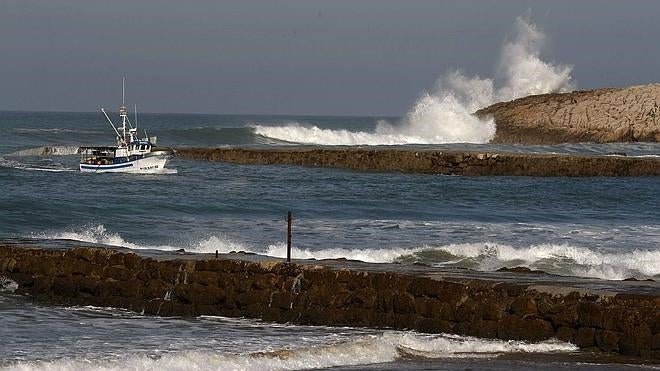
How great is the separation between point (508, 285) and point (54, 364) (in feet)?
18.6

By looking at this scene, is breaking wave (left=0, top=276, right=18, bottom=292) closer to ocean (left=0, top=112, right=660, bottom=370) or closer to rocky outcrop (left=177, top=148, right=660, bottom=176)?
ocean (left=0, top=112, right=660, bottom=370)

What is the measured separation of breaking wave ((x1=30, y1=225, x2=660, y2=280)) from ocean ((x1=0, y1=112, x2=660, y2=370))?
0.17 ft

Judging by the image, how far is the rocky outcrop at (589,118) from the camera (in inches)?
2945

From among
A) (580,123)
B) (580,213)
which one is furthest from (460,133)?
(580,213)

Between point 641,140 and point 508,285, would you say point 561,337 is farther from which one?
point 641,140

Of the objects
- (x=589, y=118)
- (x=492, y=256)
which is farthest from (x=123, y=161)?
(x=589, y=118)

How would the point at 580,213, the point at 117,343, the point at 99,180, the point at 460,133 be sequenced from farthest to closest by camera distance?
the point at 460,133
the point at 99,180
the point at 580,213
the point at 117,343

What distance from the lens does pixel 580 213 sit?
35.2 metres

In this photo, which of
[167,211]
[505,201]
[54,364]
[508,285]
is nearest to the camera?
[54,364]

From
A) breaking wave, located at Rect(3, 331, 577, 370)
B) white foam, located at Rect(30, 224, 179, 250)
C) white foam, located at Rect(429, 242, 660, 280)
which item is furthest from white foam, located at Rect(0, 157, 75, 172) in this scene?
breaking wave, located at Rect(3, 331, 577, 370)

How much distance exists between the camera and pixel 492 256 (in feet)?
78.5

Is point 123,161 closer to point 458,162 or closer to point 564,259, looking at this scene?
point 458,162

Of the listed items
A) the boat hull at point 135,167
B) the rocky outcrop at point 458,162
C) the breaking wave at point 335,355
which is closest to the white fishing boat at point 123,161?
the boat hull at point 135,167

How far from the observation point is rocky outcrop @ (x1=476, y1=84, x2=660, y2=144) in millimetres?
74812
